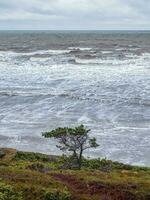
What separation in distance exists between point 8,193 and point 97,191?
3.17 m

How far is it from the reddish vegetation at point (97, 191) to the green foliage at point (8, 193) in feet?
6.29

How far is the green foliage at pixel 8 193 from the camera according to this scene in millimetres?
14711

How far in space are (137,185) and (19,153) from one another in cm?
1036

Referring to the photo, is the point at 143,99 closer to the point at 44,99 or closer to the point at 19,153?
the point at 44,99

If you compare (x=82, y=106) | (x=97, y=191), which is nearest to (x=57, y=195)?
(x=97, y=191)

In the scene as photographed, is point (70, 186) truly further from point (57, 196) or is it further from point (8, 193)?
point (8, 193)

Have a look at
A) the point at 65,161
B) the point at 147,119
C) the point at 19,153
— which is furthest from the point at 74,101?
the point at 65,161

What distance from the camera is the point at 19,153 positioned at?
25797mm

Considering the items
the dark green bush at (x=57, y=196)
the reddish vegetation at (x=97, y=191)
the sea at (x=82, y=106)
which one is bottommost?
the sea at (x=82, y=106)

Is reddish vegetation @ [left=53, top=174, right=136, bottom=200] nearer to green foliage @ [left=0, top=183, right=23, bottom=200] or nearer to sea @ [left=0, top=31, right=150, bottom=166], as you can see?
green foliage @ [left=0, top=183, right=23, bottom=200]

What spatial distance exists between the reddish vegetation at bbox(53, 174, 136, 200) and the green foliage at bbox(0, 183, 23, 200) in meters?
1.92

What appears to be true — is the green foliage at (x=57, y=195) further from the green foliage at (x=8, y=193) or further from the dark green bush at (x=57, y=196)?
the green foliage at (x=8, y=193)

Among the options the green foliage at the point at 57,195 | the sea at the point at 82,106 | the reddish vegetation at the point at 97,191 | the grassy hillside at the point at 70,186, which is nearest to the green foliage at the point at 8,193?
the grassy hillside at the point at 70,186

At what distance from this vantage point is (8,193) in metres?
15.1
